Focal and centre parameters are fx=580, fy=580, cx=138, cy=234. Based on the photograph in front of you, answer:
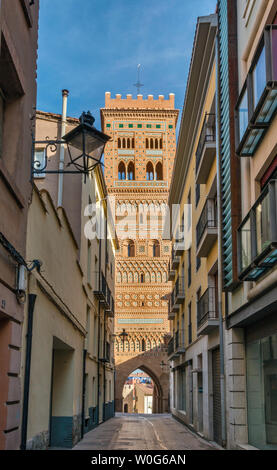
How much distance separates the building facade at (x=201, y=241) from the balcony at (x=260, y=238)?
412cm

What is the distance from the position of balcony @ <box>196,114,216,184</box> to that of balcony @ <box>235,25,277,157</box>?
4.05 m

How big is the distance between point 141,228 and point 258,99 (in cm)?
4704

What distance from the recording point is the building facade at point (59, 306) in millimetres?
8383

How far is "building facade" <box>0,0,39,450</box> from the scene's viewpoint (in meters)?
6.18

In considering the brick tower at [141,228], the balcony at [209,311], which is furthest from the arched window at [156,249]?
the balcony at [209,311]

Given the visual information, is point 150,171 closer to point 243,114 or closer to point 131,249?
point 131,249

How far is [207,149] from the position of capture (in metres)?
14.7

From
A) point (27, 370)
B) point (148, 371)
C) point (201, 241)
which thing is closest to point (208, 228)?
point (201, 241)

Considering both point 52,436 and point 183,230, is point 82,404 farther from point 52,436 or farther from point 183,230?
point 183,230

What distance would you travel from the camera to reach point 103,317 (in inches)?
1074

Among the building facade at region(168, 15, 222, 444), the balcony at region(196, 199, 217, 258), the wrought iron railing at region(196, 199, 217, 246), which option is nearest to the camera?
the balcony at region(196, 199, 217, 258)

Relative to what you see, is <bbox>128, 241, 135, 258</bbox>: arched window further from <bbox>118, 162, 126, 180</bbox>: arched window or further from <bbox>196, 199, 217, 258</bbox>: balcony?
<bbox>196, 199, 217, 258</bbox>: balcony

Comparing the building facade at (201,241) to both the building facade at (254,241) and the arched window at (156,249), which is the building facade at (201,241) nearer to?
the building facade at (254,241)

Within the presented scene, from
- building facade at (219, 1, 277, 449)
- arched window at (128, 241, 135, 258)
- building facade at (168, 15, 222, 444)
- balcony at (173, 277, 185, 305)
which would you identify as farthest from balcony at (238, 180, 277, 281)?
arched window at (128, 241, 135, 258)
